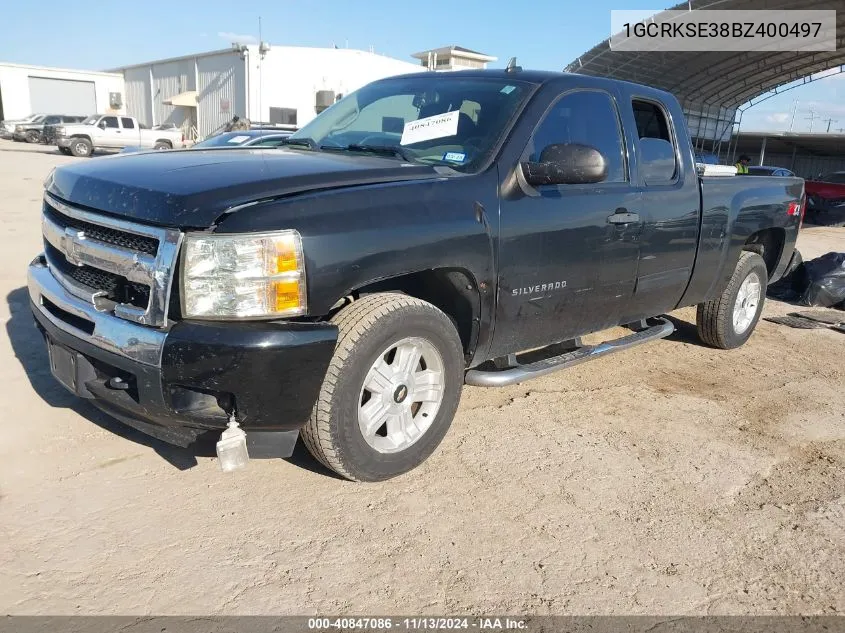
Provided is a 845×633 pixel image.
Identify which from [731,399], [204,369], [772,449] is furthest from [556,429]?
[204,369]

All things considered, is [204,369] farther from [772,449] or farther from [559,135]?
[772,449]

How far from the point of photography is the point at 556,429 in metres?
3.95

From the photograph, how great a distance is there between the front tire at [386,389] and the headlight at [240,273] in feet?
1.15

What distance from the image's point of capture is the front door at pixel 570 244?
3445 mm

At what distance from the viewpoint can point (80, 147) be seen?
1148 inches

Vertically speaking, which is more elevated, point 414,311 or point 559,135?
point 559,135

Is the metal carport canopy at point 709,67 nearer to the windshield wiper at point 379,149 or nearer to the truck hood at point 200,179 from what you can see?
the windshield wiper at point 379,149

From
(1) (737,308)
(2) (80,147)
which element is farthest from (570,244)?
(2) (80,147)

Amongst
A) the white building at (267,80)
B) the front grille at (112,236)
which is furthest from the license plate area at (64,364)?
the white building at (267,80)

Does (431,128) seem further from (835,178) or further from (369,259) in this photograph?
(835,178)

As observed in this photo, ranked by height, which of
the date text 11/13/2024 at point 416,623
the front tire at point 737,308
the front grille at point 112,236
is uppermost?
the front grille at point 112,236

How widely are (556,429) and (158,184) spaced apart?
2.45 m

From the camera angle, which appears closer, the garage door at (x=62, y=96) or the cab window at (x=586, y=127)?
the cab window at (x=586, y=127)

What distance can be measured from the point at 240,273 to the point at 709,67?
3240 centimetres
